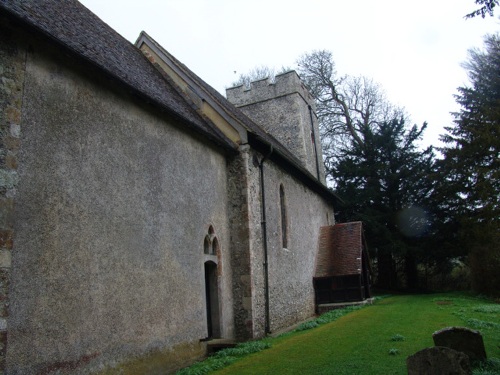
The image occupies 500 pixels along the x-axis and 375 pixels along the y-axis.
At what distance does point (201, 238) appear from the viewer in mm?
10664

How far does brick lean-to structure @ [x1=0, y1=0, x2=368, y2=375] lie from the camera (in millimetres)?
5992

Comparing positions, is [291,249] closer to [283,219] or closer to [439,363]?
[283,219]

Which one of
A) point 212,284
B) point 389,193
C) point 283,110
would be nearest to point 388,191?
point 389,193

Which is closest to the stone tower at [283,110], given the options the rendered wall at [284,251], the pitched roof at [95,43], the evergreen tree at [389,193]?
the rendered wall at [284,251]

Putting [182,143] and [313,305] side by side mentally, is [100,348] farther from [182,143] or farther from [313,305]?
[313,305]

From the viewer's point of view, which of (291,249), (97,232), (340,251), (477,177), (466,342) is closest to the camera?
(466,342)

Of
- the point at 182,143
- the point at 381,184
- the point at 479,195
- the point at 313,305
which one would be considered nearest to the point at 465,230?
the point at 479,195

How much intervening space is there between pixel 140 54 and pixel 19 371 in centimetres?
1039

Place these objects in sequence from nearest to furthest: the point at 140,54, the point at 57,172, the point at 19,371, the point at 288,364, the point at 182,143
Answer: the point at 19,371 → the point at 57,172 → the point at 288,364 → the point at 182,143 → the point at 140,54

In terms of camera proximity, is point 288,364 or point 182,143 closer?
point 288,364

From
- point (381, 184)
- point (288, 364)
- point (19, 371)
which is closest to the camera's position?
point (19, 371)

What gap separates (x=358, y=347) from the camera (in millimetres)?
8695

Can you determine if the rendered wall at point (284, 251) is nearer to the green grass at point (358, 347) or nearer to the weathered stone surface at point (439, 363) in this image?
the green grass at point (358, 347)

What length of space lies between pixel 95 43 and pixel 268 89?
48.7 feet
